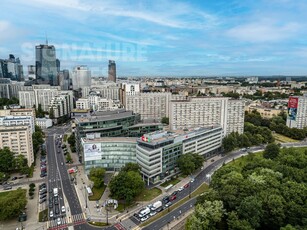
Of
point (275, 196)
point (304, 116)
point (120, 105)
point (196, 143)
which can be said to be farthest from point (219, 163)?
point (120, 105)

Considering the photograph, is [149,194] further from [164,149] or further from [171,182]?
[164,149]

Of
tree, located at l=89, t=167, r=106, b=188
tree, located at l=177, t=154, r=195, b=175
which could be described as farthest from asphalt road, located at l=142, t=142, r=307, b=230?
tree, located at l=89, t=167, r=106, b=188

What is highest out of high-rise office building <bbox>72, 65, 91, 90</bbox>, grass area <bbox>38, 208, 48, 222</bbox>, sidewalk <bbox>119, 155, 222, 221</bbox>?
high-rise office building <bbox>72, 65, 91, 90</bbox>

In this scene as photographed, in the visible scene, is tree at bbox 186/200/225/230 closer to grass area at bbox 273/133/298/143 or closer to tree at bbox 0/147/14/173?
tree at bbox 0/147/14/173

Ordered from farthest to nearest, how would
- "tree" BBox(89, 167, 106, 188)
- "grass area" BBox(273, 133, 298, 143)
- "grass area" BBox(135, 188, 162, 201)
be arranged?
"grass area" BBox(273, 133, 298, 143)
"tree" BBox(89, 167, 106, 188)
"grass area" BBox(135, 188, 162, 201)

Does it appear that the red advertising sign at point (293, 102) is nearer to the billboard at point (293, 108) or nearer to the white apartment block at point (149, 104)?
the billboard at point (293, 108)

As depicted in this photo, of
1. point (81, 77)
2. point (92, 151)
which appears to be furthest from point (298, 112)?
point (81, 77)
